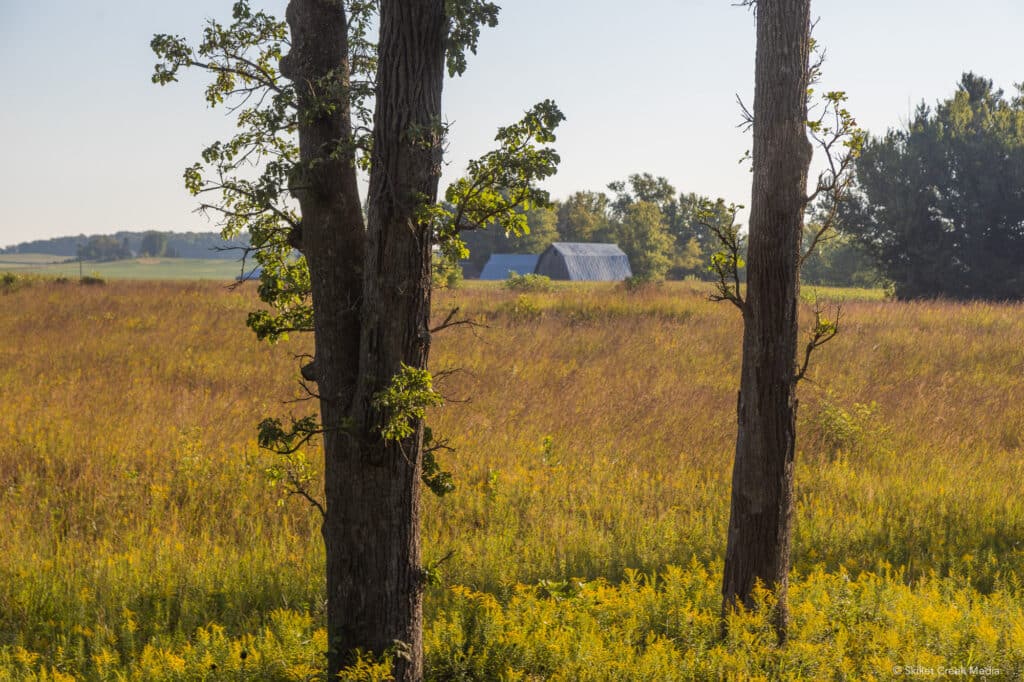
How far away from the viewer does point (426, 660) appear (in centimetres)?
480

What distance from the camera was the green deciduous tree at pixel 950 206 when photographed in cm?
3291

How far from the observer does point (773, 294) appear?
522 centimetres

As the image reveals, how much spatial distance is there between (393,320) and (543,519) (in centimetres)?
417

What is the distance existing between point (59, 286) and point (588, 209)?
64123 mm

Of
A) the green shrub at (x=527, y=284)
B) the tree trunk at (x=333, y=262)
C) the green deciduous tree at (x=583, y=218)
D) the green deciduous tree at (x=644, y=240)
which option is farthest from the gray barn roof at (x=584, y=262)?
the tree trunk at (x=333, y=262)

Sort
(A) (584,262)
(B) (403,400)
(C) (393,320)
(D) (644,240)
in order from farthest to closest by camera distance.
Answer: (D) (644,240) → (A) (584,262) → (C) (393,320) → (B) (403,400)

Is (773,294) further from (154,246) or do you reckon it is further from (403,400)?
(154,246)

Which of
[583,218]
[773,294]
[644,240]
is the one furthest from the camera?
[583,218]

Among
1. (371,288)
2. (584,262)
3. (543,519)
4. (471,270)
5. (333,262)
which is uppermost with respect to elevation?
(584,262)

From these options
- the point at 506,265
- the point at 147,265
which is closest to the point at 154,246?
the point at 147,265

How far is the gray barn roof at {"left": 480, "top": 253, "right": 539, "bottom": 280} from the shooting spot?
2746 inches

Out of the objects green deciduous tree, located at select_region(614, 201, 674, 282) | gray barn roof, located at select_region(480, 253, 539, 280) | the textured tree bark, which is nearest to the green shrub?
the textured tree bark

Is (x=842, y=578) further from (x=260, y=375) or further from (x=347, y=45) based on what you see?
(x=260, y=375)

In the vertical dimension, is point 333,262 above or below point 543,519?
above
